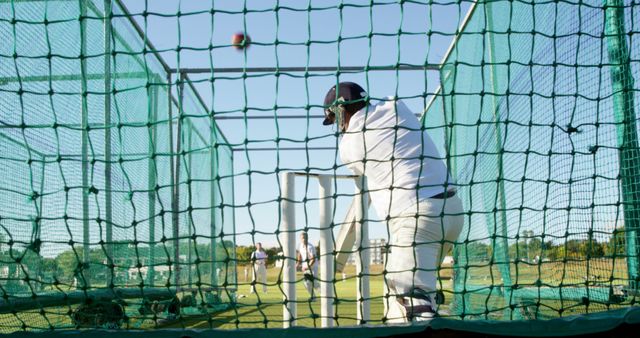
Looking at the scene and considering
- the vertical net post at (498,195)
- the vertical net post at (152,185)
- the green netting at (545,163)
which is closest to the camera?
the green netting at (545,163)

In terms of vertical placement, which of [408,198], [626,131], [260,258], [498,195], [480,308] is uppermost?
[626,131]

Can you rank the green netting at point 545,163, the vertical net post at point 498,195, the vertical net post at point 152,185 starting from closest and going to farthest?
the green netting at point 545,163 → the vertical net post at point 498,195 → the vertical net post at point 152,185

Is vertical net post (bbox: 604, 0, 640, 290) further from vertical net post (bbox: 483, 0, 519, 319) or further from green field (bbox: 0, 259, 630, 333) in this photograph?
vertical net post (bbox: 483, 0, 519, 319)

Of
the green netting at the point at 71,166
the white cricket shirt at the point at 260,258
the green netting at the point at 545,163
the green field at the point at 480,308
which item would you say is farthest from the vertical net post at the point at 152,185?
the green netting at the point at 545,163

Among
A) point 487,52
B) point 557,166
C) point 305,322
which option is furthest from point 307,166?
point 487,52

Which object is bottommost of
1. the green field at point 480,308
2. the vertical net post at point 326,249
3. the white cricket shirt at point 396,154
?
the green field at point 480,308

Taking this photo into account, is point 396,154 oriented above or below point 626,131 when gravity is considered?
below

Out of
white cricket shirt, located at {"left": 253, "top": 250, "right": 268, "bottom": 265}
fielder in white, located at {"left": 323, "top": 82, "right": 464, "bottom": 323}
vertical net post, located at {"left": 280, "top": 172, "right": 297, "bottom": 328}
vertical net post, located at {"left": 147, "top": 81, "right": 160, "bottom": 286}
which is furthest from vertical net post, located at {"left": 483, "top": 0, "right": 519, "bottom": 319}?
vertical net post, located at {"left": 147, "top": 81, "right": 160, "bottom": 286}

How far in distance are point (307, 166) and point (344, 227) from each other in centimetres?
144

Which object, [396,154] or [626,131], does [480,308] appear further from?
[396,154]

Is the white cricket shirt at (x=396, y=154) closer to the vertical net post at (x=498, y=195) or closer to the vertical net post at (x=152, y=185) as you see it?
the vertical net post at (x=498, y=195)

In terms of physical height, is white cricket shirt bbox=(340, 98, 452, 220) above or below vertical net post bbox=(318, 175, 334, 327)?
above

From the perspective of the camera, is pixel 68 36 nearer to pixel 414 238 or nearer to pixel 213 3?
pixel 213 3

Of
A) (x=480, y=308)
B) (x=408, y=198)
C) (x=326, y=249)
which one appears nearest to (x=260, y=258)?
(x=326, y=249)
